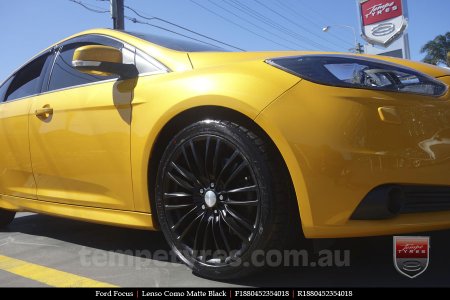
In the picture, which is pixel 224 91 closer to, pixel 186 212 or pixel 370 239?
pixel 186 212

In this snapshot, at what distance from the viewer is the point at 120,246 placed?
3.18 meters

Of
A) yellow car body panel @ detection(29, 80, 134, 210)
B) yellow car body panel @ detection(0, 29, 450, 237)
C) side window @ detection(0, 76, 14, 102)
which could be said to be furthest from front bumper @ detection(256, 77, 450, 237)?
side window @ detection(0, 76, 14, 102)

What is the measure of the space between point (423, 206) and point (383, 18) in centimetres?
2076

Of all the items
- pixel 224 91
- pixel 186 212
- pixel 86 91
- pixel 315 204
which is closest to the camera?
pixel 315 204

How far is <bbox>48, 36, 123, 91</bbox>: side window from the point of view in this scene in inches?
120

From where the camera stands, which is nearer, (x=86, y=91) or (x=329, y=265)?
(x=329, y=265)

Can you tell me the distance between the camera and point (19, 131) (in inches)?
137

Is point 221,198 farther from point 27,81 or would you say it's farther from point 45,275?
→ point 27,81

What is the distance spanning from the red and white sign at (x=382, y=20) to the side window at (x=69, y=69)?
18907 mm

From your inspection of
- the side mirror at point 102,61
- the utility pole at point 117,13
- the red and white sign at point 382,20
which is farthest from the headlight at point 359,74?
the red and white sign at point 382,20

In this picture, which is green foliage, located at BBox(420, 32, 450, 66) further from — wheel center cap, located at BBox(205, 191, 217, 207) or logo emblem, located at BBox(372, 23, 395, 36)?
wheel center cap, located at BBox(205, 191, 217, 207)

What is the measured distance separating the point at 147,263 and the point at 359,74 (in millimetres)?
1622

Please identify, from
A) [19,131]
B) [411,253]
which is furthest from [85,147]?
[411,253]
